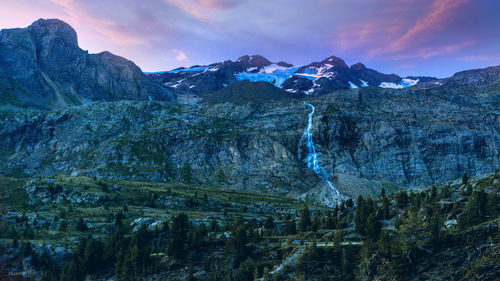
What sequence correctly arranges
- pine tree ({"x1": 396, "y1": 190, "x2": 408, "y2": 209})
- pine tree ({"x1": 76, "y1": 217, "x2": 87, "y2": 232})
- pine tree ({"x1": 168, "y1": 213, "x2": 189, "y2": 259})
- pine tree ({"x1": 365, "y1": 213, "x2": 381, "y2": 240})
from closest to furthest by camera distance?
pine tree ({"x1": 365, "y1": 213, "x2": 381, "y2": 240})
pine tree ({"x1": 168, "y1": 213, "x2": 189, "y2": 259})
pine tree ({"x1": 396, "y1": 190, "x2": 408, "y2": 209})
pine tree ({"x1": 76, "y1": 217, "x2": 87, "y2": 232})

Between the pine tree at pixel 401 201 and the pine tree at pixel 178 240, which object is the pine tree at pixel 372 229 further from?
the pine tree at pixel 178 240

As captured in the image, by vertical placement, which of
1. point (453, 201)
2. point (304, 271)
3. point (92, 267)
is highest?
point (453, 201)

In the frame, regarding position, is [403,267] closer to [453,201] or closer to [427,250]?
[427,250]

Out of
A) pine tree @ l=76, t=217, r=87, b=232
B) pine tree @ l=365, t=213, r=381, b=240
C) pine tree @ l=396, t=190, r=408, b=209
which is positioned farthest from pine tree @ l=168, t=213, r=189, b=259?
pine tree @ l=396, t=190, r=408, b=209

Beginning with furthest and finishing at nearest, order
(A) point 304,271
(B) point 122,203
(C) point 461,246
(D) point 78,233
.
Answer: (B) point 122,203 → (D) point 78,233 → (A) point 304,271 → (C) point 461,246

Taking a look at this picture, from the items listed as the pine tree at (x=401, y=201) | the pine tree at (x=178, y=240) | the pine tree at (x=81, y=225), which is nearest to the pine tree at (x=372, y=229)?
the pine tree at (x=401, y=201)

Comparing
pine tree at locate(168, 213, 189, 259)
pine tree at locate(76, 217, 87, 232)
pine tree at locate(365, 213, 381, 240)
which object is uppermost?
pine tree at locate(365, 213, 381, 240)

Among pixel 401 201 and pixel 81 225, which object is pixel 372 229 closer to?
pixel 401 201

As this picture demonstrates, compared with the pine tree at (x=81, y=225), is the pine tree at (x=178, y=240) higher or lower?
higher

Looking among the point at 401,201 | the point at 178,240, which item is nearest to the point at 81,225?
the point at 178,240

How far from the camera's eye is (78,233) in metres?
99.1

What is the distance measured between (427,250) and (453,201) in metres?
27.4

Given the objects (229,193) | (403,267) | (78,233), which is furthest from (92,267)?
(229,193)

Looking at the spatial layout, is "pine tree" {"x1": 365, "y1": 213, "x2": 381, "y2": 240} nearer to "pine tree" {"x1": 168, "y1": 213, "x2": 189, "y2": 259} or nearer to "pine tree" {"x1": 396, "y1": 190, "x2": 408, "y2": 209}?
"pine tree" {"x1": 396, "y1": 190, "x2": 408, "y2": 209}
